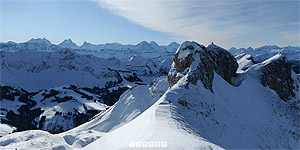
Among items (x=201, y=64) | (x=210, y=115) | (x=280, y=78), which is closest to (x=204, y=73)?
(x=201, y=64)

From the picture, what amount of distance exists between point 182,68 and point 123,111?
1737 inches

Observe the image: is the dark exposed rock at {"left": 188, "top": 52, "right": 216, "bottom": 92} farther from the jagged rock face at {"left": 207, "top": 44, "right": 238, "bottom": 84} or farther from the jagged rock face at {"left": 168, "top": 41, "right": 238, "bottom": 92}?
the jagged rock face at {"left": 207, "top": 44, "right": 238, "bottom": 84}

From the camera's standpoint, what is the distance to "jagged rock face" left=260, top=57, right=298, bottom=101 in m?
37.3

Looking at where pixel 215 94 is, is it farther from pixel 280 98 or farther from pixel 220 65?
pixel 280 98

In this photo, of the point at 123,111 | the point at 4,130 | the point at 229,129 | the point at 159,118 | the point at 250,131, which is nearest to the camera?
the point at 159,118

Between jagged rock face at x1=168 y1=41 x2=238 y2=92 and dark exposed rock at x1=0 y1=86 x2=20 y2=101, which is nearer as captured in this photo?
jagged rock face at x1=168 y1=41 x2=238 y2=92

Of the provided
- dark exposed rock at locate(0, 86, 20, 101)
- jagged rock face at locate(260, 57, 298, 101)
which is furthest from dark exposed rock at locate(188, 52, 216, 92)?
dark exposed rock at locate(0, 86, 20, 101)

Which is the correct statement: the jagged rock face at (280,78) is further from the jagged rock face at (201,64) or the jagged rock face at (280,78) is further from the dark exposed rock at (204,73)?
the dark exposed rock at (204,73)

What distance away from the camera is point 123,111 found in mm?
71500

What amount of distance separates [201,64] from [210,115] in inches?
410

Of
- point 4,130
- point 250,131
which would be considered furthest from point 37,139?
point 4,130

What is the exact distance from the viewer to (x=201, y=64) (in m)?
30.2

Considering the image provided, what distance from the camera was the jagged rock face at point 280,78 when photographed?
123ft

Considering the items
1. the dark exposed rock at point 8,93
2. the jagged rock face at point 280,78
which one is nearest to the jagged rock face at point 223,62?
the jagged rock face at point 280,78
